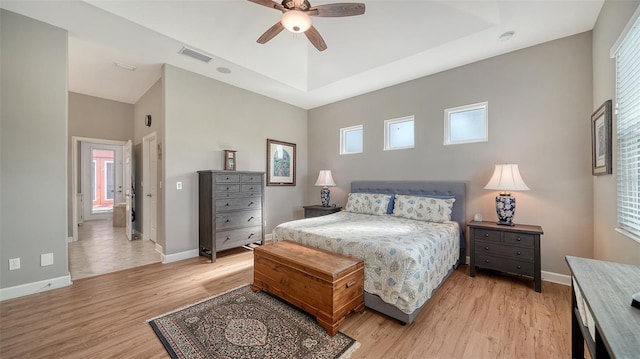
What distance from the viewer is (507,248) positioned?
2.85m

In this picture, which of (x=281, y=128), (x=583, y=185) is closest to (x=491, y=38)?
(x=583, y=185)

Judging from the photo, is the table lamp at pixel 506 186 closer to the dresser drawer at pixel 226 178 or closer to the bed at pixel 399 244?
the bed at pixel 399 244

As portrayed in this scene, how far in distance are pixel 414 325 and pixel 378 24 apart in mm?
3419

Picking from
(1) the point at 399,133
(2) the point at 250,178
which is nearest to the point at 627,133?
(1) the point at 399,133

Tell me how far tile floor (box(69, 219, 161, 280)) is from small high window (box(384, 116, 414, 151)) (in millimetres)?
4273

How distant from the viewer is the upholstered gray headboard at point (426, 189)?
3500 millimetres

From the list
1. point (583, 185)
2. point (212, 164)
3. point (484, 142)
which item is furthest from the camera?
point (212, 164)

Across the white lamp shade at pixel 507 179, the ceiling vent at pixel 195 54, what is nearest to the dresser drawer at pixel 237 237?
the ceiling vent at pixel 195 54

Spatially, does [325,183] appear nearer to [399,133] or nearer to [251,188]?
[251,188]

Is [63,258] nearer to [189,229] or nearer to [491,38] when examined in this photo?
[189,229]

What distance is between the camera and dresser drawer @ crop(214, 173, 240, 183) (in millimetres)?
3746

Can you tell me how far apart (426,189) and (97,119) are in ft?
21.7

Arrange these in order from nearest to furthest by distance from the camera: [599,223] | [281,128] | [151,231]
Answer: [599,223]
[151,231]
[281,128]

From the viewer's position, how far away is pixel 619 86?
2.04 m
